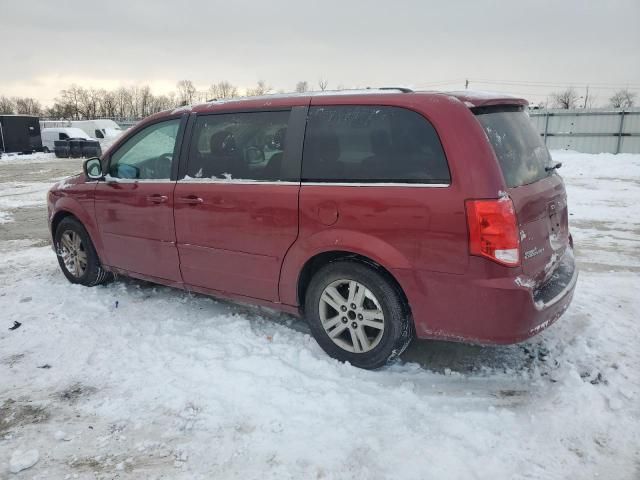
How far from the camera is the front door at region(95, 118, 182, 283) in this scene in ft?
13.9

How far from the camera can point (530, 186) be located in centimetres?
312

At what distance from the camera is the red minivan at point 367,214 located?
2.88m

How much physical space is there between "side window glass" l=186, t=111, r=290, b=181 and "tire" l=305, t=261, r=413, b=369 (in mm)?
863

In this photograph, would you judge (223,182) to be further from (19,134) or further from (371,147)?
(19,134)

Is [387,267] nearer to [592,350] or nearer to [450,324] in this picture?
[450,324]

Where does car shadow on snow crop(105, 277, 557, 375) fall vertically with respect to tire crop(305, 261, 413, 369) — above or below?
below

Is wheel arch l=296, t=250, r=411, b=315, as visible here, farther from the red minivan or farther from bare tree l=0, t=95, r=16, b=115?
bare tree l=0, t=95, r=16, b=115

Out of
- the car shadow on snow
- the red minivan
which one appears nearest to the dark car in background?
the red minivan

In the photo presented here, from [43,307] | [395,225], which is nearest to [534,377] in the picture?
[395,225]

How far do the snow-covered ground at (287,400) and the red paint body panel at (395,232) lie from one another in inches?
16.5

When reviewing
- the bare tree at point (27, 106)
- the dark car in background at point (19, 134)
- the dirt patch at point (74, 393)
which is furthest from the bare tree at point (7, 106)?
the dirt patch at point (74, 393)

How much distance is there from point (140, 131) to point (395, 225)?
2815 millimetres

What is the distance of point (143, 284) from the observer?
5.30 m

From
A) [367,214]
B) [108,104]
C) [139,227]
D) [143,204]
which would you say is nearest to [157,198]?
[143,204]
